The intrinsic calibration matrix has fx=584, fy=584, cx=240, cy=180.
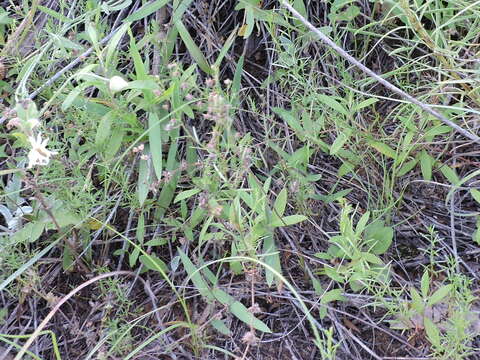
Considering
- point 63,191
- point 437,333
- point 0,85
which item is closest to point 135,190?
point 63,191

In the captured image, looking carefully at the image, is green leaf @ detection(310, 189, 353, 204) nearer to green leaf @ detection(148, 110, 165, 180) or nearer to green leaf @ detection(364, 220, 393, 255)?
green leaf @ detection(364, 220, 393, 255)

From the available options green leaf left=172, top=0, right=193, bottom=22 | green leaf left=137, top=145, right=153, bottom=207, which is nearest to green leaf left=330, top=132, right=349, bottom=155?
green leaf left=137, top=145, right=153, bottom=207

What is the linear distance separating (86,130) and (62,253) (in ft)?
1.32

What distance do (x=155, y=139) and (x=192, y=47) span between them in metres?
0.35

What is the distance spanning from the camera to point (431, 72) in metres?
1.72

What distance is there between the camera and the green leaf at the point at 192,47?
1.71 m

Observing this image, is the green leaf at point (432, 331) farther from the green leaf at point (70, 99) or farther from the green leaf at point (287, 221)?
the green leaf at point (70, 99)

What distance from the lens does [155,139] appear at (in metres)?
1.53

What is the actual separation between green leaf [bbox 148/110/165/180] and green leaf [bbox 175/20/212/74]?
0.90ft

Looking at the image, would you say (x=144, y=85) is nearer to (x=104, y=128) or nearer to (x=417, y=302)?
(x=104, y=128)

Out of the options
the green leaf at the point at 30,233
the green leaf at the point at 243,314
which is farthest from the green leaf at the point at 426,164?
the green leaf at the point at 30,233

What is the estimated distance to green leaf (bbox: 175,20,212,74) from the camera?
171 centimetres

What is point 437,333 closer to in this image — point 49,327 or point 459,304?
point 459,304

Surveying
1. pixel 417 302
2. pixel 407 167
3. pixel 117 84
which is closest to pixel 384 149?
pixel 407 167
